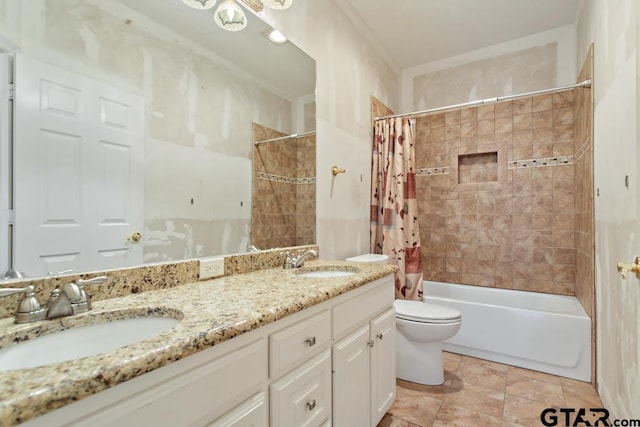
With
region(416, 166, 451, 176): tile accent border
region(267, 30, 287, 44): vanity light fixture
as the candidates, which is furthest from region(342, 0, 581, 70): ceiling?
region(416, 166, 451, 176): tile accent border

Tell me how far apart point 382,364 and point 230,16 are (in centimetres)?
185

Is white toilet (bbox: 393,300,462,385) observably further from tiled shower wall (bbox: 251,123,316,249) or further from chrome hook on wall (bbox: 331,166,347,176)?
chrome hook on wall (bbox: 331,166,347,176)

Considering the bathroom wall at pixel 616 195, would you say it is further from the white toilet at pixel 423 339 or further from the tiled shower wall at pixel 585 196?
the white toilet at pixel 423 339

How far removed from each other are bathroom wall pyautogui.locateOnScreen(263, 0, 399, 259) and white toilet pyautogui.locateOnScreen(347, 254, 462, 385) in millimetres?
659

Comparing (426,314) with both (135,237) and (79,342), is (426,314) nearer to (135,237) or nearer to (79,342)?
(135,237)

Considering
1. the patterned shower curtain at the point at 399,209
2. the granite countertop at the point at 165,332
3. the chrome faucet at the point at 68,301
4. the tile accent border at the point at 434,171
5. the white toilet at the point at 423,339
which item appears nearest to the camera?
the granite countertop at the point at 165,332

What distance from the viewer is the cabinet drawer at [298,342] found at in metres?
0.91

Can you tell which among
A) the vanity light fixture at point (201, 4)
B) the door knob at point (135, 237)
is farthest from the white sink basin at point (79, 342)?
the vanity light fixture at point (201, 4)

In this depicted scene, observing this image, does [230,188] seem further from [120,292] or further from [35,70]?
[35,70]

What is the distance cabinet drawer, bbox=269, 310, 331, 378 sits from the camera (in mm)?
913

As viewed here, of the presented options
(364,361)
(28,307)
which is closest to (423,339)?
(364,361)

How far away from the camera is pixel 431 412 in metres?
1.78

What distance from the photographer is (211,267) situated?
1354 mm

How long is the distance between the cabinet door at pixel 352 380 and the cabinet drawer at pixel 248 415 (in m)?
0.40
